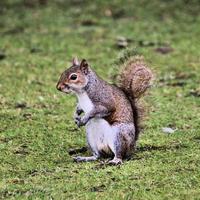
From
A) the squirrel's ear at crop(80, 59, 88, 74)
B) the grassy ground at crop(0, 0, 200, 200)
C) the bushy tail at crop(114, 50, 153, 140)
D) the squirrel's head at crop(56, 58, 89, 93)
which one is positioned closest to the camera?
the grassy ground at crop(0, 0, 200, 200)

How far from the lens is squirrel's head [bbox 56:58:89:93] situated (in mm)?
5758

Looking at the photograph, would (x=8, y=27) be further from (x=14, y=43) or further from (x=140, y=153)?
(x=140, y=153)

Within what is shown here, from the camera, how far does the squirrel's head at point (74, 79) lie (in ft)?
18.9

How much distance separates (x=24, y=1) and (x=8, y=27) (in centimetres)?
143

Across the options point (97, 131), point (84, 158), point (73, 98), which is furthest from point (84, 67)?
point (73, 98)

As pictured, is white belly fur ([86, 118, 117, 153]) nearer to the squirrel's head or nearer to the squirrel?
the squirrel

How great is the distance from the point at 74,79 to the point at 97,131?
48cm

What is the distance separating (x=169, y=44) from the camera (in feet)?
35.5

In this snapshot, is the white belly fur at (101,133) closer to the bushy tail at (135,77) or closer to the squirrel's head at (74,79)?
the squirrel's head at (74,79)

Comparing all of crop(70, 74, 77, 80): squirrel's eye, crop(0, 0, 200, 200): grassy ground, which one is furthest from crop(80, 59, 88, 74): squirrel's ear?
crop(0, 0, 200, 200): grassy ground

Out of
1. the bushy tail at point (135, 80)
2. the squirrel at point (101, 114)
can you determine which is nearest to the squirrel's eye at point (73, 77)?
the squirrel at point (101, 114)

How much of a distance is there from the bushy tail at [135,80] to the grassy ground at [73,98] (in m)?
0.14

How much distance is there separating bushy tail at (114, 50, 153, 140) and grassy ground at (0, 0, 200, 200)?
0.46ft

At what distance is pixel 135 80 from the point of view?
623 centimetres
